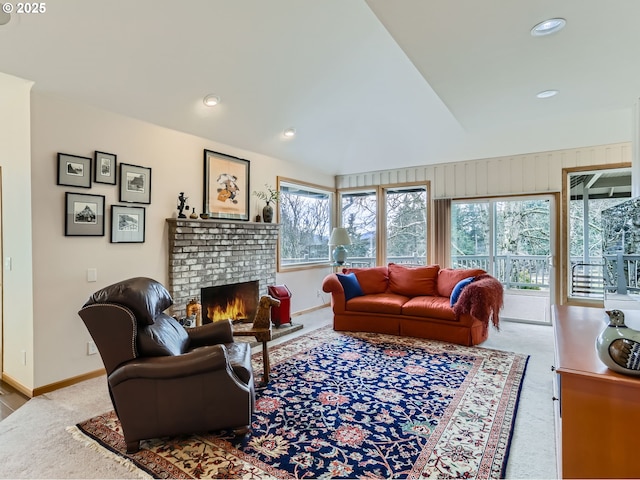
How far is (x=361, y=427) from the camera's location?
7.63 feet

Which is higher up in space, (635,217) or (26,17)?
(26,17)

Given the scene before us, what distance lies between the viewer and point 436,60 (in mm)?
2561

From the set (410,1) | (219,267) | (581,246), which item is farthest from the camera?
(581,246)

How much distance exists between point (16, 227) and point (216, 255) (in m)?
1.93

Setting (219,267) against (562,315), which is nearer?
(562,315)

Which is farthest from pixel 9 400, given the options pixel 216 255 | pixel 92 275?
pixel 216 255

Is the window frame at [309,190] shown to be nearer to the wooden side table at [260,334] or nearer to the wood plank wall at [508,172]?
the wood plank wall at [508,172]

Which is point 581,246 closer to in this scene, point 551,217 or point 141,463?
point 551,217

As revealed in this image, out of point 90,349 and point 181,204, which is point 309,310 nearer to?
point 181,204

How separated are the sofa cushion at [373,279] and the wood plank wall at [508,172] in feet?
5.81

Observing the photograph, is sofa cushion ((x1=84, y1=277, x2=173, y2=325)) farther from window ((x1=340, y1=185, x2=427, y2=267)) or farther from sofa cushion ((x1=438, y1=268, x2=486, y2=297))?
window ((x1=340, y1=185, x2=427, y2=267))

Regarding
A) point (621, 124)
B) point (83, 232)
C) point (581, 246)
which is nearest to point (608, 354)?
point (83, 232)

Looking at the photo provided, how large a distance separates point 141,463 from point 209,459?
1.24 feet

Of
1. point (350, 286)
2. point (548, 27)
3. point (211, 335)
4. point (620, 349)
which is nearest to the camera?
point (620, 349)
